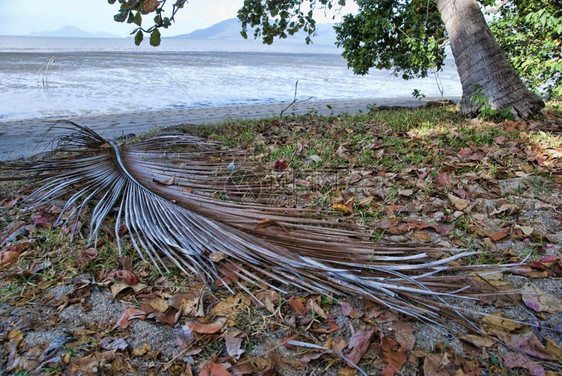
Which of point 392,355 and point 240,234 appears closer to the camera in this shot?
point 392,355

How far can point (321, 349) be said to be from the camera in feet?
4.03

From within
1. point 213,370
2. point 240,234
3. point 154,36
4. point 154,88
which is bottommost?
point 213,370

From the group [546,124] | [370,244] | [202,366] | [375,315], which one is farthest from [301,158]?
[546,124]

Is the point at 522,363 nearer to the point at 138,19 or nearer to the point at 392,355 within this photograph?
the point at 392,355

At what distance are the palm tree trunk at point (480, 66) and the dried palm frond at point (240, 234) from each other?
9.14 ft

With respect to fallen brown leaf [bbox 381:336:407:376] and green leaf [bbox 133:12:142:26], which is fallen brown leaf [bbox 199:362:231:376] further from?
green leaf [bbox 133:12:142:26]

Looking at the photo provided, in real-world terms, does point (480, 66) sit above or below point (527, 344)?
above

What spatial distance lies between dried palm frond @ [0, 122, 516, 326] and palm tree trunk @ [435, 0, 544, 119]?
9.14 feet

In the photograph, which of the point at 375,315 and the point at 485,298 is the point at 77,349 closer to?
the point at 375,315

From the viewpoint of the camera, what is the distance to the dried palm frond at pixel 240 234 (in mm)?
1352

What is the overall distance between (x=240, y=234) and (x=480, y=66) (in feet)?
11.8

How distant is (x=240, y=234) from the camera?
1.57m

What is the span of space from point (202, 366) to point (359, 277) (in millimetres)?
591

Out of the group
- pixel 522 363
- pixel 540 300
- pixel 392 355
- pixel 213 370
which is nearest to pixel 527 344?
pixel 522 363
